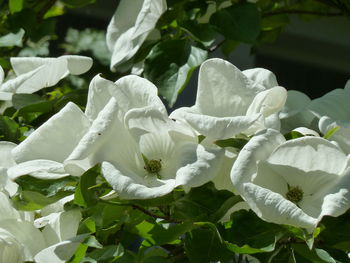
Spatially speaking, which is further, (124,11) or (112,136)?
(124,11)

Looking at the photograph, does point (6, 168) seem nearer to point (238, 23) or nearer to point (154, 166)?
point (154, 166)

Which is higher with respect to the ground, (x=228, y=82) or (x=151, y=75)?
(x=228, y=82)

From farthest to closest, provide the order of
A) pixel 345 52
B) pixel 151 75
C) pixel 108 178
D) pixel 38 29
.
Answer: pixel 345 52 → pixel 38 29 → pixel 151 75 → pixel 108 178

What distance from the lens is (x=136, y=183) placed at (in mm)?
641

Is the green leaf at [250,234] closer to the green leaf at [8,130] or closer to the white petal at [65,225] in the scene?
the white petal at [65,225]

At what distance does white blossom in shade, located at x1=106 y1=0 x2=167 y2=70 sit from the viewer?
1032mm

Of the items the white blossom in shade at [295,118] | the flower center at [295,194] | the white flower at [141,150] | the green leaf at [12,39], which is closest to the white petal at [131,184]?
the white flower at [141,150]

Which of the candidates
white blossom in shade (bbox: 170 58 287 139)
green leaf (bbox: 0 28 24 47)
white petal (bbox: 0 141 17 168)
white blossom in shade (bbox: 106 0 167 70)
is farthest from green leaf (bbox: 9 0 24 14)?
white blossom in shade (bbox: 170 58 287 139)

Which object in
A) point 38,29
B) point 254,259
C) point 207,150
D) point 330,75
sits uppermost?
point 207,150

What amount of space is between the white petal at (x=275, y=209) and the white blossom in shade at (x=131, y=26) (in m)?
0.47

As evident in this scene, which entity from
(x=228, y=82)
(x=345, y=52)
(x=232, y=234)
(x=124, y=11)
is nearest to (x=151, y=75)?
(x=124, y=11)

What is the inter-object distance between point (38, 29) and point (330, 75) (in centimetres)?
165

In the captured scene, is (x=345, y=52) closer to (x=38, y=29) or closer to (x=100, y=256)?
(x=38, y=29)

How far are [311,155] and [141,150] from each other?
6.1 inches
